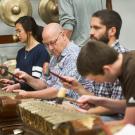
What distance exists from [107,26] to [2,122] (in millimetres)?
902

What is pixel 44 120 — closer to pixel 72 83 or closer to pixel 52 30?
pixel 72 83

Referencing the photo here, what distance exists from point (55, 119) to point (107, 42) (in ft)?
2.72

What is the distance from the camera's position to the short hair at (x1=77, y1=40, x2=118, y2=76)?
180 cm

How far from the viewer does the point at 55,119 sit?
71.1 inches

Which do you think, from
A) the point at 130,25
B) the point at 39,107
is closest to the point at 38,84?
the point at 39,107

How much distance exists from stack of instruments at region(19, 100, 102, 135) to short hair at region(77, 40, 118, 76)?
8.1 inches

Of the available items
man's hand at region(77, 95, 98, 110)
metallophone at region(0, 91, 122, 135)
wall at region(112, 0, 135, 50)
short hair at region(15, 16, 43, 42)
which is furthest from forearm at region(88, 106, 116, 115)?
wall at region(112, 0, 135, 50)

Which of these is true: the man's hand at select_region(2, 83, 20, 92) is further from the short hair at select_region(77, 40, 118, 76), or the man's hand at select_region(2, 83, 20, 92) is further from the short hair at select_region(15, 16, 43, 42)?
the short hair at select_region(77, 40, 118, 76)

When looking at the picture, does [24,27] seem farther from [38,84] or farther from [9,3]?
[9,3]

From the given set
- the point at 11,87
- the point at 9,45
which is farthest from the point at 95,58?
the point at 9,45

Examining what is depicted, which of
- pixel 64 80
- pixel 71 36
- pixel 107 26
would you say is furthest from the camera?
pixel 71 36

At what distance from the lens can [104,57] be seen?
1.80 meters

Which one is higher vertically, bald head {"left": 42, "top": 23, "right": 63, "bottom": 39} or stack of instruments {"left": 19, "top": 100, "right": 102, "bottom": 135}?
bald head {"left": 42, "top": 23, "right": 63, "bottom": 39}

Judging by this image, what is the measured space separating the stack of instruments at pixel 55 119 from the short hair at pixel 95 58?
21 cm
